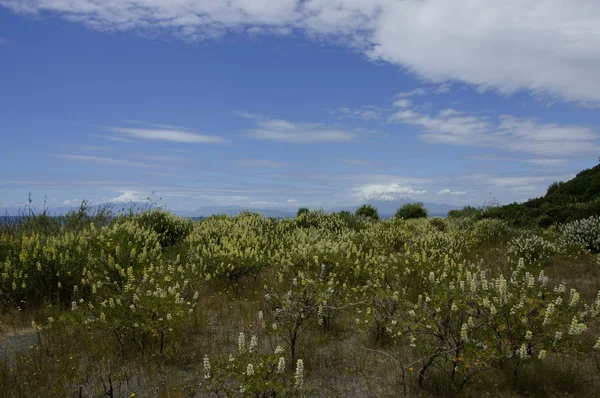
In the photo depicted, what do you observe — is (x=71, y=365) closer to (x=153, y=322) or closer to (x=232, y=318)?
(x=153, y=322)

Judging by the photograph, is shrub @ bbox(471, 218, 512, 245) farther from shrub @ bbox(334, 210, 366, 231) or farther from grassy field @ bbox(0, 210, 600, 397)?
grassy field @ bbox(0, 210, 600, 397)

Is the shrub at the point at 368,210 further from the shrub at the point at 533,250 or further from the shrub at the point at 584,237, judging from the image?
the shrub at the point at 533,250

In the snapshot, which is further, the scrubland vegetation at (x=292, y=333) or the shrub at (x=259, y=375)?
the scrubland vegetation at (x=292, y=333)

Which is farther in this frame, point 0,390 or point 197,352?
point 197,352

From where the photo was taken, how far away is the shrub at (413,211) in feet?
96.0

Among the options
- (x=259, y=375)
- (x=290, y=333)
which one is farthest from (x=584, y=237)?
(x=259, y=375)

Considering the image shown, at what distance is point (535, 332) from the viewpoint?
455 cm

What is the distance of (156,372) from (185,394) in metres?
0.70

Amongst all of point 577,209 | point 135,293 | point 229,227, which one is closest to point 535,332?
point 135,293

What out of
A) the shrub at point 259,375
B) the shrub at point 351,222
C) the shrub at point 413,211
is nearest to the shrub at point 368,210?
the shrub at point 413,211

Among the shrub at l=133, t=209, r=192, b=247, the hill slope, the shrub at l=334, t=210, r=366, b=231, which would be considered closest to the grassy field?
the shrub at l=133, t=209, r=192, b=247

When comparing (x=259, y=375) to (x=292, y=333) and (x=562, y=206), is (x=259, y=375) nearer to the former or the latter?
(x=292, y=333)

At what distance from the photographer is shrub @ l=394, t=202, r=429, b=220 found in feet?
96.0

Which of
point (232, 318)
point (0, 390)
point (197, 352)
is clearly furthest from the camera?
point (232, 318)
